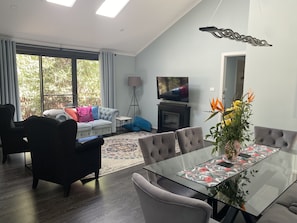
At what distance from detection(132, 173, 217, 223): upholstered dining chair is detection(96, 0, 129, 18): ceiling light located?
4638mm

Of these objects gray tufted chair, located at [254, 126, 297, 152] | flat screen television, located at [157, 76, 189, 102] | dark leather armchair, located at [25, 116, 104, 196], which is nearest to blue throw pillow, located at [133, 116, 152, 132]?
flat screen television, located at [157, 76, 189, 102]

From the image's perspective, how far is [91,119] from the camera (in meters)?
5.88

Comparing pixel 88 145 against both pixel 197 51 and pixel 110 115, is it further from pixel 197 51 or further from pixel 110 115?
pixel 197 51

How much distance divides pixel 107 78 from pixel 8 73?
261cm

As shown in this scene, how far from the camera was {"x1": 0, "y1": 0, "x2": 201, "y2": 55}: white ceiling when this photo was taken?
174 inches

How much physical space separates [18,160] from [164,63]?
4.57 metres

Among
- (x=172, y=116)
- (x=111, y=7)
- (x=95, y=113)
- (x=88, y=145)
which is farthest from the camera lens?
(x=172, y=116)

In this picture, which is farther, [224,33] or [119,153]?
[119,153]

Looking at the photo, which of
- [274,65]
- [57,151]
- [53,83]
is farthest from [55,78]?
[274,65]

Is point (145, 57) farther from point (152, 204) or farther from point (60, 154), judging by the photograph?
point (152, 204)

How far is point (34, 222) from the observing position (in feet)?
7.70

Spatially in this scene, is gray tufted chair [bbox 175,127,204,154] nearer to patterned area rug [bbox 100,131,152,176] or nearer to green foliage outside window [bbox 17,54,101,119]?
patterned area rug [bbox 100,131,152,176]

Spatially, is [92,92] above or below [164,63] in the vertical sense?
below

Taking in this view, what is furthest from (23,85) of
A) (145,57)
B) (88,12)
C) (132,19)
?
(145,57)
